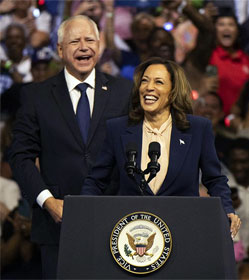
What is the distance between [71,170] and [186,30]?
125 inches

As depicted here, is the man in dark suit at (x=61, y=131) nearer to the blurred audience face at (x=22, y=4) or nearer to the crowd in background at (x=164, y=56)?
the crowd in background at (x=164, y=56)

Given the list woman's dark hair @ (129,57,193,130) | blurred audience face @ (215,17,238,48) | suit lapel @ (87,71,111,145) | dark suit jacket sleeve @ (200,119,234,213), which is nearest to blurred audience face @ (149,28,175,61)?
blurred audience face @ (215,17,238,48)

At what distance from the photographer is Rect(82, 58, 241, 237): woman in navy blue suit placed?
2879mm

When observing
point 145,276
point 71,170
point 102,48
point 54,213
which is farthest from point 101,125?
Result: point 102,48

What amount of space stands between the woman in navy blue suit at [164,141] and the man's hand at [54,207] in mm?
129

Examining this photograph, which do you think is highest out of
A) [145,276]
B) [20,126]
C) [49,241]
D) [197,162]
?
[20,126]

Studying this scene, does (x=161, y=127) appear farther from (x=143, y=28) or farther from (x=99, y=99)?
(x=143, y=28)

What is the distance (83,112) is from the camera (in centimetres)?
341

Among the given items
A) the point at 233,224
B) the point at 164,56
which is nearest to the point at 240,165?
the point at 164,56

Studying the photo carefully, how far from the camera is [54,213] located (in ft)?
10.1

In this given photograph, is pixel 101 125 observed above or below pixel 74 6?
below

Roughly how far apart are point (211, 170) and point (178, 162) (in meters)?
0.14

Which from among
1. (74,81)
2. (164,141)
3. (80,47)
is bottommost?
(164,141)

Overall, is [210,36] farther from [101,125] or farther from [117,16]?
[101,125]
